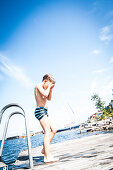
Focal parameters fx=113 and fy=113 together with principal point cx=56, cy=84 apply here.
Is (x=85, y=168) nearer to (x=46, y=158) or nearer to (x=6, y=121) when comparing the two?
(x=46, y=158)

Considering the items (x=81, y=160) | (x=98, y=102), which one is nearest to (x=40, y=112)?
(x=81, y=160)

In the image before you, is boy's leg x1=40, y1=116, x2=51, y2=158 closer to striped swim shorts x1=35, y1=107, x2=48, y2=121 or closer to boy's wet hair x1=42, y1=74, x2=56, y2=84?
striped swim shorts x1=35, y1=107, x2=48, y2=121

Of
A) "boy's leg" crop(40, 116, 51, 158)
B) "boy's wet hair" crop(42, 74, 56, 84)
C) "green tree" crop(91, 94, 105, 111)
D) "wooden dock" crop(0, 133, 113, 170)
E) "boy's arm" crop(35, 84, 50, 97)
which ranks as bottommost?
"wooden dock" crop(0, 133, 113, 170)

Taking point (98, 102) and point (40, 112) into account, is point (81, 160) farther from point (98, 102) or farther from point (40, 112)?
point (98, 102)

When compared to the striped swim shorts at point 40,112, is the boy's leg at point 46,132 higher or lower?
A: lower

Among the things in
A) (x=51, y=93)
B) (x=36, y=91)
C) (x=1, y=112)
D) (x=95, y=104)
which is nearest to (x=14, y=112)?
(x=1, y=112)

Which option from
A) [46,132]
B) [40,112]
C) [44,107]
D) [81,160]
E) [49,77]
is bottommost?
[81,160]

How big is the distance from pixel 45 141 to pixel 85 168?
0.98 m

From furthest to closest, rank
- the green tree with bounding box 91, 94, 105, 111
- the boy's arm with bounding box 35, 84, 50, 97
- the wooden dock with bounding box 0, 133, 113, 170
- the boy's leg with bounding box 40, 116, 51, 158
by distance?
the green tree with bounding box 91, 94, 105, 111
the boy's arm with bounding box 35, 84, 50, 97
the boy's leg with bounding box 40, 116, 51, 158
the wooden dock with bounding box 0, 133, 113, 170

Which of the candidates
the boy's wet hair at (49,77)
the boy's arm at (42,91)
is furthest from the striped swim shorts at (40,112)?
the boy's wet hair at (49,77)

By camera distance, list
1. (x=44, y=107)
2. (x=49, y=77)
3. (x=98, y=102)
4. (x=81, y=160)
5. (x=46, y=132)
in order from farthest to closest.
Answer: (x=98, y=102), (x=49, y=77), (x=44, y=107), (x=46, y=132), (x=81, y=160)

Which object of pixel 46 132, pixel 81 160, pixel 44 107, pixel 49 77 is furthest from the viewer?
pixel 49 77

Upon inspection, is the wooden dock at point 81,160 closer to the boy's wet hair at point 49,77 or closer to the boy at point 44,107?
the boy at point 44,107

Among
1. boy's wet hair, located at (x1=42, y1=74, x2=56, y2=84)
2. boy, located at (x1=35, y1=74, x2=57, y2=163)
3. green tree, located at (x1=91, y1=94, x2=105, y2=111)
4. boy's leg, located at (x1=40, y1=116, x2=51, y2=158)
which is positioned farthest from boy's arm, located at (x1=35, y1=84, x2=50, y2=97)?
green tree, located at (x1=91, y1=94, x2=105, y2=111)
